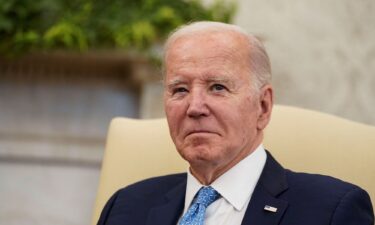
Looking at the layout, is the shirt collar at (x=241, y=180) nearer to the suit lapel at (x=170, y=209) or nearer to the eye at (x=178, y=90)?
the suit lapel at (x=170, y=209)

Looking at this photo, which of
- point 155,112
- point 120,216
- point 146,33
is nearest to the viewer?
point 120,216

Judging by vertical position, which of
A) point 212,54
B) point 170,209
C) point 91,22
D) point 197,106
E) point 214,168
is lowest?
point 170,209

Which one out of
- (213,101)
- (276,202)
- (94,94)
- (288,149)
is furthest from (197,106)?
(94,94)

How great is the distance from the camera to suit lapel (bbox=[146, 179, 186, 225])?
5.65ft

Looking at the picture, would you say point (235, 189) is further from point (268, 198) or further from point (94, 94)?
point (94, 94)

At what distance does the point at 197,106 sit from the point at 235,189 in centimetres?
22

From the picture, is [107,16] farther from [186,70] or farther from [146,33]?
[186,70]

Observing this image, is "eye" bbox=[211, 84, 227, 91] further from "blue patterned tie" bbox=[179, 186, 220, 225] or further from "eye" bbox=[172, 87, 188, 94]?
"blue patterned tie" bbox=[179, 186, 220, 225]

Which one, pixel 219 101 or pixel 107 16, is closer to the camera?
pixel 219 101

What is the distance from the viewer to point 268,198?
159 centimetres

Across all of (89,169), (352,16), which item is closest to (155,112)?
(89,169)

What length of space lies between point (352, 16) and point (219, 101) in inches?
73.0

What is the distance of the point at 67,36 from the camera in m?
2.90

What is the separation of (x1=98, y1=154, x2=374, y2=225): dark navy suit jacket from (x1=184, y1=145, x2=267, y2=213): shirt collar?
2 cm
